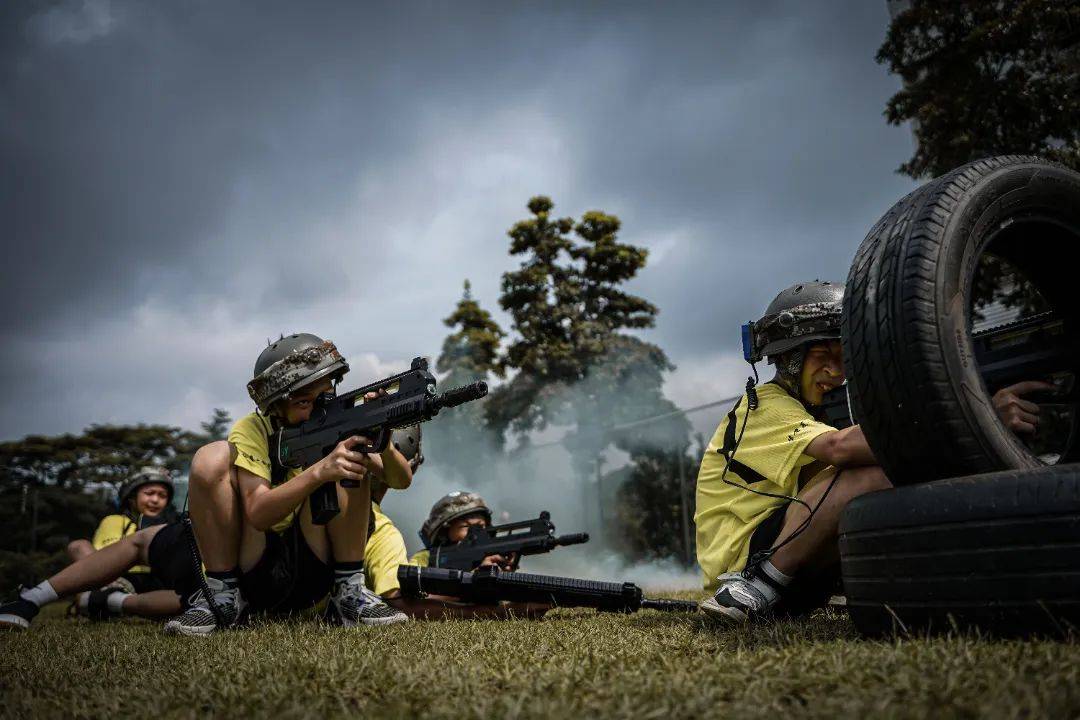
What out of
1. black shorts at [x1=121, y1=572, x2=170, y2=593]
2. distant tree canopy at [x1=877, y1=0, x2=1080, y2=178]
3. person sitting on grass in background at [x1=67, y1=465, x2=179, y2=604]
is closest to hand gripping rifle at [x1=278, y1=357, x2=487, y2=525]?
black shorts at [x1=121, y1=572, x2=170, y2=593]

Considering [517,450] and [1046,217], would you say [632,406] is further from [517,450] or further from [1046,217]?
[1046,217]

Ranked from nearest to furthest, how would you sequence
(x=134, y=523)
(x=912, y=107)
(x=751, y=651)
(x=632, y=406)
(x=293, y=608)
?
1. (x=751, y=651)
2. (x=293, y=608)
3. (x=134, y=523)
4. (x=912, y=107)
5. (x=632, y=406)

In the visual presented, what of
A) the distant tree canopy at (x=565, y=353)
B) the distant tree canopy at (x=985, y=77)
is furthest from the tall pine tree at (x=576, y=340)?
the distant tree canopy at (x=985, y=77)

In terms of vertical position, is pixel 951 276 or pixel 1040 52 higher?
pixel 1040 52

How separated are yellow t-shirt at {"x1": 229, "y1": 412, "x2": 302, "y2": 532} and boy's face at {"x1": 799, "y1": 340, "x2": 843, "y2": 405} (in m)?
2.49

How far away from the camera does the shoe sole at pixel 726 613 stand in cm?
258

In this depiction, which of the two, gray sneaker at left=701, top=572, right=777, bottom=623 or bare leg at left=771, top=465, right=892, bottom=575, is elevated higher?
bare leg at left=771, top=465, right=892, bottom=575

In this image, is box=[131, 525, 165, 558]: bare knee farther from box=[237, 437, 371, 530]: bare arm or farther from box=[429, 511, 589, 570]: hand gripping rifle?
box=[429, 511, 589, 570]: hand gripping rifle

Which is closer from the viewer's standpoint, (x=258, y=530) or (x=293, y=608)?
(x=258, y=530)

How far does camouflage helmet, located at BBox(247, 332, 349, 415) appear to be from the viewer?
12.1 feet

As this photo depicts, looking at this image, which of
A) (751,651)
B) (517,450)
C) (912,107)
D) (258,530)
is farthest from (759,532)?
(517,450)

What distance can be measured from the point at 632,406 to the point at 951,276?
49.8ft

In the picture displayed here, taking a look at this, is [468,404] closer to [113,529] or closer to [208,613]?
[113,529]

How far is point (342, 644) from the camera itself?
2.45 m
